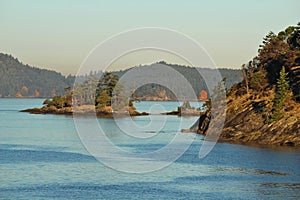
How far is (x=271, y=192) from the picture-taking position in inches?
2485

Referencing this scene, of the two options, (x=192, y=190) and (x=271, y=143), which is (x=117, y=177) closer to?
(x=192, y=190)

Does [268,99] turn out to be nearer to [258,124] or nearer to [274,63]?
[258,124]

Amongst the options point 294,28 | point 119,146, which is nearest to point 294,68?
point 294,28

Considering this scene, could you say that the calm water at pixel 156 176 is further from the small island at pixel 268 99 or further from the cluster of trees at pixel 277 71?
the cluster of trees at pixel 277 71

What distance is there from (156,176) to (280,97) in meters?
53.6

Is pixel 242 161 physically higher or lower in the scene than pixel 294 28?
lower

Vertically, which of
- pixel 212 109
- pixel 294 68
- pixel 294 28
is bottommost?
pixel 212 109

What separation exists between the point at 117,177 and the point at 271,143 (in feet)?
154

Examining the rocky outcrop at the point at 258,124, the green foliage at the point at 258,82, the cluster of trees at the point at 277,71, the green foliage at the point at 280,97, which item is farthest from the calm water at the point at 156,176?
the green foliage at the point at 258,82

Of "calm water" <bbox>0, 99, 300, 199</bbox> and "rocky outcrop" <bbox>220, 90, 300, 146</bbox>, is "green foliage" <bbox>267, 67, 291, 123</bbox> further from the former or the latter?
"calm water" <bbox>0, 99, 300, 199</bbox>

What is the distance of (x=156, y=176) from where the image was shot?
241 ft

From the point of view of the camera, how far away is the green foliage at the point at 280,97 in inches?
4601

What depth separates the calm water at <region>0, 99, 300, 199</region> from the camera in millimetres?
61938

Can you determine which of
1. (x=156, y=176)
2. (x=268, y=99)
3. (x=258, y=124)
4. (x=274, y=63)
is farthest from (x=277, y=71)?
(x=156, y=176)
